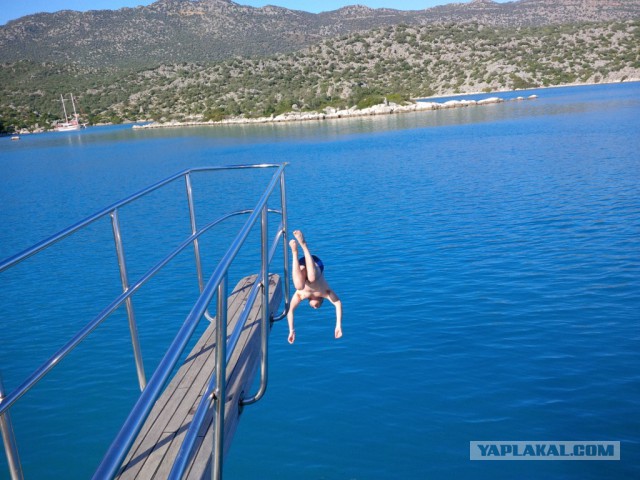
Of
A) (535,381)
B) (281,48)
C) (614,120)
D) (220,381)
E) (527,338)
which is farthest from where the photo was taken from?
(281,48)

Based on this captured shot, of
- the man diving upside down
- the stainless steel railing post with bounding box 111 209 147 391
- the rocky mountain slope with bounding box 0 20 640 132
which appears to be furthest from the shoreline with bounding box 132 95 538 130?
the stainless steel railing post with bounding box 111 209 147 391

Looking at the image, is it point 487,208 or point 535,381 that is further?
point 487,208

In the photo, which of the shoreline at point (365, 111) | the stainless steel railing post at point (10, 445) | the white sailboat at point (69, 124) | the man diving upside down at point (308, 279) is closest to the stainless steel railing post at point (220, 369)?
the stainless steel railing post at point (10, 445)

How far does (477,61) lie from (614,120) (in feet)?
154

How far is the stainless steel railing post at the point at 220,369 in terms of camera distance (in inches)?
89.5

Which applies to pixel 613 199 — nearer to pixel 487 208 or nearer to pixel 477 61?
pixel 487 208

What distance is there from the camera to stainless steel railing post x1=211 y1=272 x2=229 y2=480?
2.27 m

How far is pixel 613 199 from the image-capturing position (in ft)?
42.4

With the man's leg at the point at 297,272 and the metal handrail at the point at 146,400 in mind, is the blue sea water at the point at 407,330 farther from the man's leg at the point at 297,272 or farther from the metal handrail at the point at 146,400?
the metal handrail at the point at 146,400

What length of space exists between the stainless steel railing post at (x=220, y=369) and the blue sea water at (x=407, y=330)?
2.62 m

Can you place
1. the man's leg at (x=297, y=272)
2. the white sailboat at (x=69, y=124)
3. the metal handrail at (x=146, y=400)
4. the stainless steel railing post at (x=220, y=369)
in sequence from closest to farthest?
the metal handrail at (x=146, y=400)
the stainless steel railing post at (x=220, y=369)
the man's leg at (x=297, y=272)
the white sailboat at (x=69, y=124)

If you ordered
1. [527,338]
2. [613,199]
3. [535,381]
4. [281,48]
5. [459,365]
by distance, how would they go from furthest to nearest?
[281,48]
[613,199]
[527,338]
[459,365]
[535,381]

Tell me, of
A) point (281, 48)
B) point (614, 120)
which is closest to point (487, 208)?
point (614, 120)

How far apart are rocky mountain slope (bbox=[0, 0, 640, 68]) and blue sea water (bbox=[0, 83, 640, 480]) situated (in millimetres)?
78115
